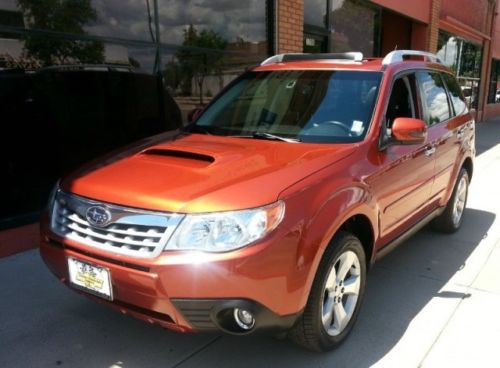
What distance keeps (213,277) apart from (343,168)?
3.47 feet

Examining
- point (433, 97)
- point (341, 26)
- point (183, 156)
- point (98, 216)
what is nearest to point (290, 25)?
point (341, 26)

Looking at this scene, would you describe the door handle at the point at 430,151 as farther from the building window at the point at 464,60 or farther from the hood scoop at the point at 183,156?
the building window at the point at 464,60

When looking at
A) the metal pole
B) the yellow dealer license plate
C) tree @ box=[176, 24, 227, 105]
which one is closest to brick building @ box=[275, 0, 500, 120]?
tree @ box=[176, 24, 227, 105]

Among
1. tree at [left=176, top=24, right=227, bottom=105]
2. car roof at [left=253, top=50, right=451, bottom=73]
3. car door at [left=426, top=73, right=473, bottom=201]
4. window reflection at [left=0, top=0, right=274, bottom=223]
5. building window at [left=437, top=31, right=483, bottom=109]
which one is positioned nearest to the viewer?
car roof at [left=253, top=50, right=451, bottom=73]

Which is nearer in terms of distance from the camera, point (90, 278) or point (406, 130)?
point (90, 278)

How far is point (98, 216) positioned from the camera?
253 centimetres

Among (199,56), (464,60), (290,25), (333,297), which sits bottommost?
(333,297)

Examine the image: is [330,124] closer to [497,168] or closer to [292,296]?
[292,296]

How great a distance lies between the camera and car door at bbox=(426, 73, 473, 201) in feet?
14.1

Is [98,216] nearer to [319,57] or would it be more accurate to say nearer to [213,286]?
[213,286]

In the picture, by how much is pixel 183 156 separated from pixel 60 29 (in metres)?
2.71

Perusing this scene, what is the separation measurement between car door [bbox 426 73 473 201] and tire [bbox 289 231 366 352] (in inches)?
64.4

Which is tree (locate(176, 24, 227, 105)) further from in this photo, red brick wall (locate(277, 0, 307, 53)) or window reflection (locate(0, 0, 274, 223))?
red brick wall (locate(277, 0, 307, 53))

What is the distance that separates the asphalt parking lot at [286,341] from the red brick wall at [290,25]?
4.47 meters
